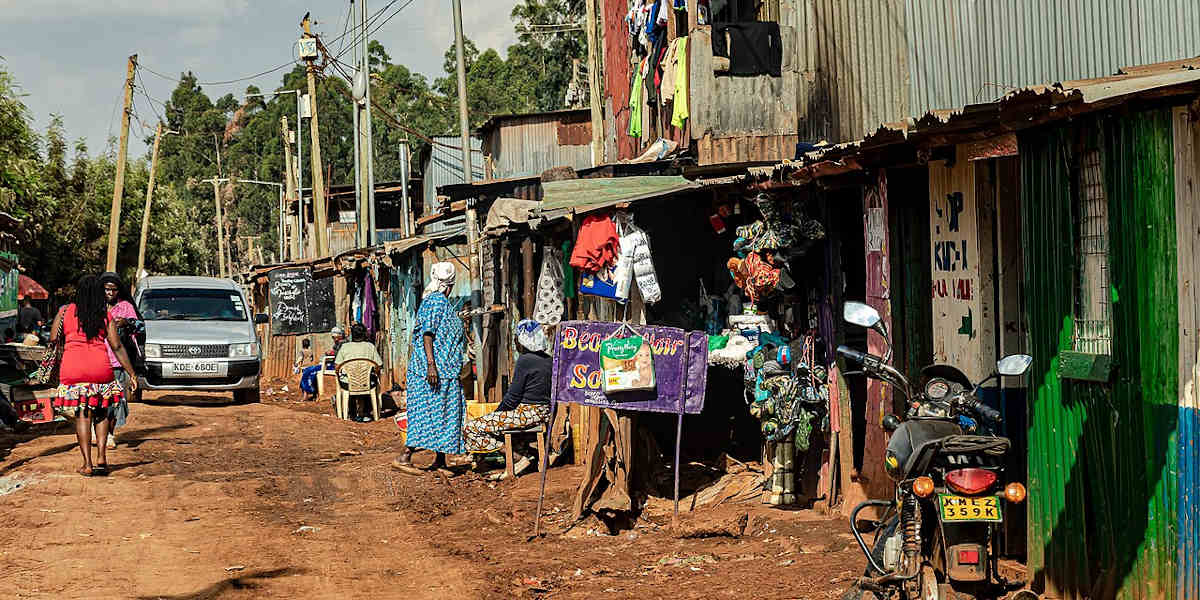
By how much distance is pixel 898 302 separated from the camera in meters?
8.77

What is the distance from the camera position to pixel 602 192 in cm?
1110

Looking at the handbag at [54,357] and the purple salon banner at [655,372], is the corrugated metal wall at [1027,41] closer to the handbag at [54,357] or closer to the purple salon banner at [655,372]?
the purple salon banner at [655,372]

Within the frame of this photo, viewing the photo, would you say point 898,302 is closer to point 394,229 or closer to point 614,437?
point 614,437

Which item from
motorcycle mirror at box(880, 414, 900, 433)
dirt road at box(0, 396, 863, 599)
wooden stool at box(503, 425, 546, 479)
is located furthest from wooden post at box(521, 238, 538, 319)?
motorcycle mirror at box(880, 414, 900, 433)

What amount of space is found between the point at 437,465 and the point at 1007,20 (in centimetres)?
722

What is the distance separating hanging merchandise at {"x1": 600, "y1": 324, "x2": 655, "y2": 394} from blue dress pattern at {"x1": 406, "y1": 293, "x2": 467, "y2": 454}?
3.68 metres

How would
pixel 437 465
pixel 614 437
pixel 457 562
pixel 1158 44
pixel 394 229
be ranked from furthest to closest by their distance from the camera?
1. pixel 394 229
2. pixel 437 465
3. pixel 614 437
4. pixel 1158 44
5. pixel 457 562

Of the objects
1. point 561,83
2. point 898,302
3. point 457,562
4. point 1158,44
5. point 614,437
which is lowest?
point 457,562

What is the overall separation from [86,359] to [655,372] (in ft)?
19.4

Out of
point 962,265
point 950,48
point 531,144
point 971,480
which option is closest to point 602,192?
point 950,48

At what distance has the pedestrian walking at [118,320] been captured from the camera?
12.8 metres

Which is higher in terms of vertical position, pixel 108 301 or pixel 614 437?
pixel 108 301

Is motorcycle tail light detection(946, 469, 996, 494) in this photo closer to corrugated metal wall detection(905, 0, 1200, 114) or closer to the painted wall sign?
the painted wall sign

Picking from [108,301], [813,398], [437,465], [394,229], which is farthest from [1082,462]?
[394,229]
